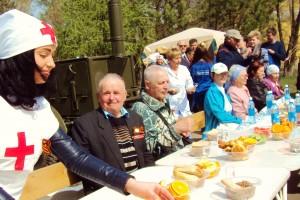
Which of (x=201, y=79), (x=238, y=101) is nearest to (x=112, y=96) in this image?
(x=238, y=101)

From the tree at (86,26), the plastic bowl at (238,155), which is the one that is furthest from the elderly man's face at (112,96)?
the tree at (86,26)

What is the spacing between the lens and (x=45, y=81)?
1688 millimetres

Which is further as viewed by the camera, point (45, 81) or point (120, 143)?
point (120, 143)

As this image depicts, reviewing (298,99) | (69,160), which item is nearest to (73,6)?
(298,99)

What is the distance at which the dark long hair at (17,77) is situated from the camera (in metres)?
1.58

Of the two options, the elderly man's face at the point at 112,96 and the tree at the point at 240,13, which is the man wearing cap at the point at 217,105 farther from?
the tree at the point at 240,13

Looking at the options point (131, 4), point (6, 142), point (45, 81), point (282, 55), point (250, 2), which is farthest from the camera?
point (250, 2)

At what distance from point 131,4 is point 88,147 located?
8.79 m

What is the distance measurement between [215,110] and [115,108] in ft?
5.30

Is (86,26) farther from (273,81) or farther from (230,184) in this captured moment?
(230,184)

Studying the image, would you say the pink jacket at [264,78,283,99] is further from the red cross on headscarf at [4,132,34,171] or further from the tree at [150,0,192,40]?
the tree at [150,0,192,40]

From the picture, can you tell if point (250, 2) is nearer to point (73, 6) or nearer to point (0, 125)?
point (73, 6)

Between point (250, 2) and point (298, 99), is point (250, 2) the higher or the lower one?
the higher one

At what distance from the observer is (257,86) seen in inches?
233
